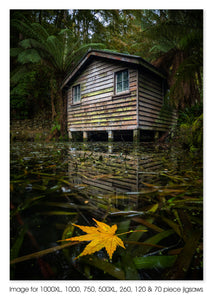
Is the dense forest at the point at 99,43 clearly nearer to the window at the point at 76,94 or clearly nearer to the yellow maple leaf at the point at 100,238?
the yellow maple leaf at the point at 100,238

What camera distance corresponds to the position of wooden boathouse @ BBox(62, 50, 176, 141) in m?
3.30

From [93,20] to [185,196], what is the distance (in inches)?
45.4

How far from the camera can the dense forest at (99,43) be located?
0.76 meters

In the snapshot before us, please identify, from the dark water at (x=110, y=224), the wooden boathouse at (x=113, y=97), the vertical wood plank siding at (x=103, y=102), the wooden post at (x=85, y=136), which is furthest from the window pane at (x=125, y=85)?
the dark water at (x=110, y=224)

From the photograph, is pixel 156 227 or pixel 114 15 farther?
pixel 114 15

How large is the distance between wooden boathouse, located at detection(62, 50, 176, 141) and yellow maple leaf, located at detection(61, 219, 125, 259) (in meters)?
2.78

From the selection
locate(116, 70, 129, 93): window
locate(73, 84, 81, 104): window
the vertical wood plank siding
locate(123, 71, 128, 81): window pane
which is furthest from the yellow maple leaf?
locate(73, 84, 81, 104): window

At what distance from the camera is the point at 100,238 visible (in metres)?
0.32

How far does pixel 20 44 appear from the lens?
3.56 feet

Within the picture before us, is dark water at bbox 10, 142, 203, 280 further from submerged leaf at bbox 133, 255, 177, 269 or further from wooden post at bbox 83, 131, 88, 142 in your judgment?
wooden post at bbox 83, 131, 88, 142

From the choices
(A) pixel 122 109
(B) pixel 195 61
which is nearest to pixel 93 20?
(B) pixel 195 61

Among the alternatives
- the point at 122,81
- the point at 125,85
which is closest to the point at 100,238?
the point at 125,85

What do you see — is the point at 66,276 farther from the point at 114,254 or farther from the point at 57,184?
the point at 57,184

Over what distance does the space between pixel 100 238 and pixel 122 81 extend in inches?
156
